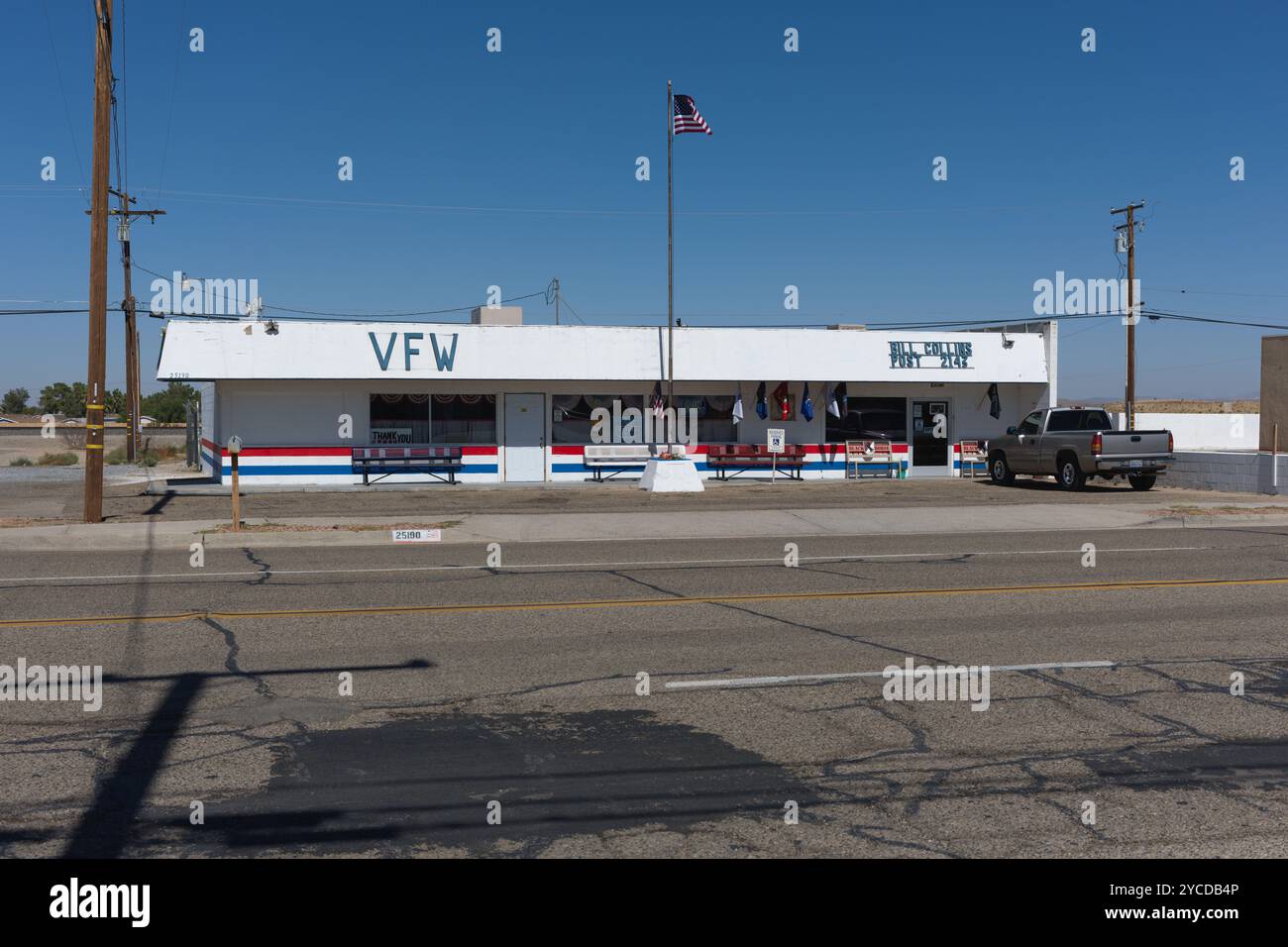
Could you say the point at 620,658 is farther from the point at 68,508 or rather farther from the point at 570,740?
the point at 68,508

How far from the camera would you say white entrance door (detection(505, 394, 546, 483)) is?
30234 millimetres

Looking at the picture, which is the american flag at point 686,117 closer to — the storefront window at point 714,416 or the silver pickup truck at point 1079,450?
the storefront window at point 714,416

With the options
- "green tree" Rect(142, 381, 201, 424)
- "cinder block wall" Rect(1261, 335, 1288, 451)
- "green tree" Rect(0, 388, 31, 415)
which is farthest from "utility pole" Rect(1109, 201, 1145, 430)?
"green tree" Rect(0, 388, 31, 415)

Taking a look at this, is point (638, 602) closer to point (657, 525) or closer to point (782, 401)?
point (657, 525)

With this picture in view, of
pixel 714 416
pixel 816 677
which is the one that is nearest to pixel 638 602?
pixel 816 677

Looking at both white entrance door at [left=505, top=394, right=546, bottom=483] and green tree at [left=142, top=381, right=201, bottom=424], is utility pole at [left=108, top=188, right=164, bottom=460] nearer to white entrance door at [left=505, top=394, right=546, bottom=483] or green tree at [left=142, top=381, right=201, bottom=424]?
white entrance door at [left=505, top=394, right=546, bottom=483]

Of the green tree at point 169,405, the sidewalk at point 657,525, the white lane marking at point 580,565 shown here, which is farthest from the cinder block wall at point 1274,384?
the green tree at point 169,405

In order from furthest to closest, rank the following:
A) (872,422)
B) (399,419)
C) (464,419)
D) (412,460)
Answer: (872,422)
(464,419)
(399,419)
(412,460)

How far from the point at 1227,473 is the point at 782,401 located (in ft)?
37.2

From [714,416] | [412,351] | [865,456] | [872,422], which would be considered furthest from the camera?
[872,422]

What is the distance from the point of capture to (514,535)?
60.0 feet

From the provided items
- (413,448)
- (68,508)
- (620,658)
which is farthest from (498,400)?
(620,658)

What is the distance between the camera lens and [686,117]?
27891 mm
